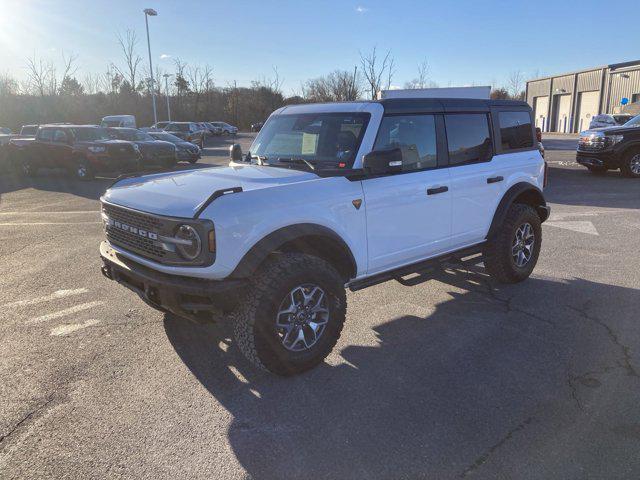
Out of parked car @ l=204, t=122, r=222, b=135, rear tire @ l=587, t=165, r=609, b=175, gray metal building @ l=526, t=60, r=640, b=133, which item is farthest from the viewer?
parked car @ l=204, t=122, r=222, b=135

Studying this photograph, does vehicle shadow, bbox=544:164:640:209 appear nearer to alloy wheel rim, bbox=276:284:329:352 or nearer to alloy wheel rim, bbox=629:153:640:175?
alloy wheel rim, bbox=629:153:640:175

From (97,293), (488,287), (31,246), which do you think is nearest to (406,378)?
(488,287)

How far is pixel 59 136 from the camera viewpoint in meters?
16.4

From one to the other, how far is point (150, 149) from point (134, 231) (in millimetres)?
14828

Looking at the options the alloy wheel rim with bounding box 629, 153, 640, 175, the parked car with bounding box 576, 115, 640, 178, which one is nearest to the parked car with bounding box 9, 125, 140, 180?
the parked car with bounding box 576, 115, 640, 178

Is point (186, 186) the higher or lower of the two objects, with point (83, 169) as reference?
higher

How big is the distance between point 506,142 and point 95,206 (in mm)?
9089

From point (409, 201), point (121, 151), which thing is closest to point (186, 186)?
point (409, 201)

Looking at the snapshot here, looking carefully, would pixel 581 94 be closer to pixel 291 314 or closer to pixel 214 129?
pixel 214 129

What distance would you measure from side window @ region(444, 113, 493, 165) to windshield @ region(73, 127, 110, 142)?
567 inches

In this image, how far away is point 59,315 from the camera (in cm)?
470

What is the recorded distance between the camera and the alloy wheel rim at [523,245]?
5.38 metres

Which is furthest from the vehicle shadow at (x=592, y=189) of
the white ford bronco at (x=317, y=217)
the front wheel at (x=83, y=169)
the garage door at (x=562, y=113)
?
the garage door at (x=562, y=113)

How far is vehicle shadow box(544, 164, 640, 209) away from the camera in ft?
34.6
